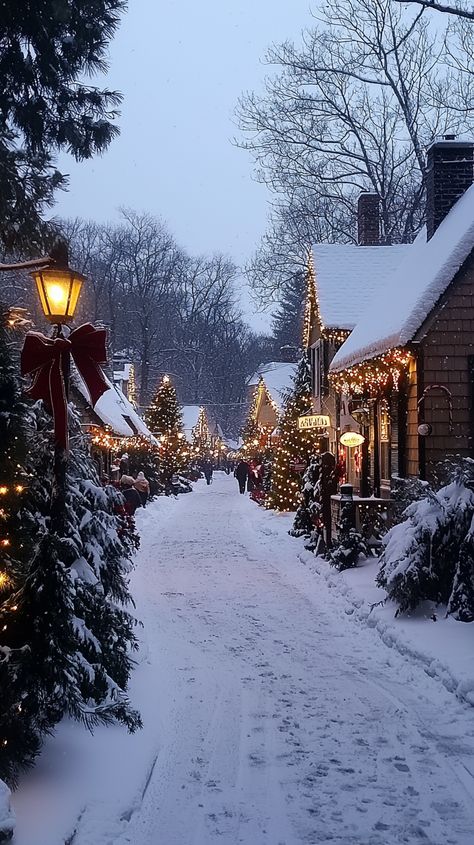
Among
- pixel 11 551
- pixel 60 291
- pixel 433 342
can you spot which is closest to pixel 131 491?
pixel 433 342

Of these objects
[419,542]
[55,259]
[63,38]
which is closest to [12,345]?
[55,259]

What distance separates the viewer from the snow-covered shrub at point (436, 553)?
10153 mm

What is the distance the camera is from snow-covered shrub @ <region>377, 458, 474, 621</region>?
1015cm

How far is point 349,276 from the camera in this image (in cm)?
2411

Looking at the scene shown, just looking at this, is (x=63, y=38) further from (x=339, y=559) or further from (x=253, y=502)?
(x=253, y=502)

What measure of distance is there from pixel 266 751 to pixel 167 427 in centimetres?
4234

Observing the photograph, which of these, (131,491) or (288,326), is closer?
(131,491)

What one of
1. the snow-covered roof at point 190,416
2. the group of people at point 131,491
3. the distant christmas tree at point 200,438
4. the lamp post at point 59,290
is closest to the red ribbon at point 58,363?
the lamp post at point 59,290

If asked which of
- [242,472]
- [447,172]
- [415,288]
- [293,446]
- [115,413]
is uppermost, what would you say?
[447,172]

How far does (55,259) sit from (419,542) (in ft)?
19.6

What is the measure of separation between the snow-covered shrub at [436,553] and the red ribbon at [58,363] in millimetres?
5364

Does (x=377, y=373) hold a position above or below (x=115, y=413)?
above

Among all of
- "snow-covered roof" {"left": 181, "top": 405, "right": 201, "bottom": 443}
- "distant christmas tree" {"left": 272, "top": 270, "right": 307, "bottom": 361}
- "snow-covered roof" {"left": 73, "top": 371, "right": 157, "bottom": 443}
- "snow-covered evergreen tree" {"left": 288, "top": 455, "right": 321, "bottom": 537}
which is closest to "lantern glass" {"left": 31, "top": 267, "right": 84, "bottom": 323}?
"snow-covered evergreen tree" {"left": 288, "top": 455, "right": 321, "bottom": 537}

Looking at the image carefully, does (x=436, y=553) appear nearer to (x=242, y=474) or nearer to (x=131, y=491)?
(x=131, y=491)
